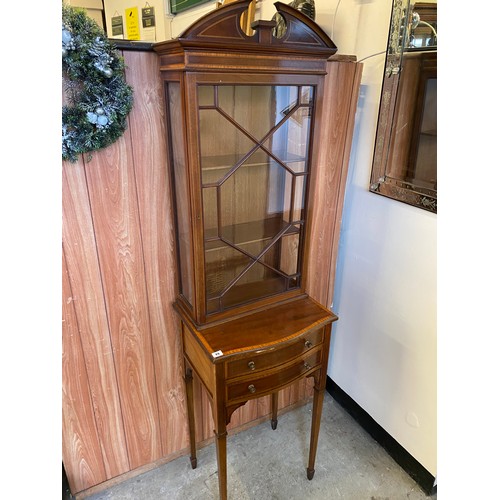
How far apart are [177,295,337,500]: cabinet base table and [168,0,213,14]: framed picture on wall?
1997 mm

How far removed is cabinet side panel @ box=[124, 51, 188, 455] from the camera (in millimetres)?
1119

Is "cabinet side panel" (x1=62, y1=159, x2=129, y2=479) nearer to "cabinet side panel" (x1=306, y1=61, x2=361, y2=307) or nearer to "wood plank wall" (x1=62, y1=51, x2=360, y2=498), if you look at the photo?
"wood plank wall" (x1=62, y1=51, x2=360, y2=498)

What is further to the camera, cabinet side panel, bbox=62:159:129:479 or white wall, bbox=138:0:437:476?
white wall, bbox=138:0:437:476

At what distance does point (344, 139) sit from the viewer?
4.86 ft

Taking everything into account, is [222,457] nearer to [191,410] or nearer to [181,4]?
[191,410]

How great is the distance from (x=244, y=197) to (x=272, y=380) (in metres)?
0.62

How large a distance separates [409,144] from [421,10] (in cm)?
41

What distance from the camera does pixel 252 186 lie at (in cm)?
127

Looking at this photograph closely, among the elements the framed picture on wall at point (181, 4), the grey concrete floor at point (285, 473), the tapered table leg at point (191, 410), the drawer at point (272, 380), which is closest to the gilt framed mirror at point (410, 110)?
the drawer at point (272, 380)

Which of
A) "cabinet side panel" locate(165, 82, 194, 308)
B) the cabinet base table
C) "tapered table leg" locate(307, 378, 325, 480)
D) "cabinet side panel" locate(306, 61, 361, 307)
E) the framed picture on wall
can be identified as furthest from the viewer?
the framed picture on wall

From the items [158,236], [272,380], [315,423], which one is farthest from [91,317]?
[315,423]

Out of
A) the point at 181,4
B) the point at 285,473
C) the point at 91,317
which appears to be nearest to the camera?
the point at 91,317

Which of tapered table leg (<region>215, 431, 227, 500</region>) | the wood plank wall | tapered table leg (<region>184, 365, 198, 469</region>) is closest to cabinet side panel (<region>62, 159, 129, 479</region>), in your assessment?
the wood plank wall
